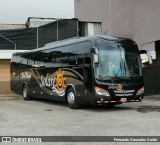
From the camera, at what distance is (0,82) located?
102 ft

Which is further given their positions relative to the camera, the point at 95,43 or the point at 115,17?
the point at 115,17

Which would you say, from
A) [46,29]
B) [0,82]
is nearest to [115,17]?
[46,29]

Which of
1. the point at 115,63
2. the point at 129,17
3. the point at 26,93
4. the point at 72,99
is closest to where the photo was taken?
the point at 115,63

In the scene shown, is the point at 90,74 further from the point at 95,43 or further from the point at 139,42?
the point at 139,42

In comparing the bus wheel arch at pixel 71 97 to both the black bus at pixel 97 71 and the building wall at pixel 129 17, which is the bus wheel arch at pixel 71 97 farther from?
the building wall at pixel 129 17

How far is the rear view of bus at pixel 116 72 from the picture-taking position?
54.2 ft

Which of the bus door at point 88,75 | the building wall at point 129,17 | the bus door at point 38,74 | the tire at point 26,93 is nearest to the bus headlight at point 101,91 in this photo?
the bus door at point 88,75

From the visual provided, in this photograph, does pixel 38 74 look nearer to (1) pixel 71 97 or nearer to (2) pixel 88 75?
(1) pixel 71 97

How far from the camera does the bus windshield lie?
16625mm

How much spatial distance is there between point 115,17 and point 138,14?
19.6ft

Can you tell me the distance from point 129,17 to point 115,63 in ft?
59.7

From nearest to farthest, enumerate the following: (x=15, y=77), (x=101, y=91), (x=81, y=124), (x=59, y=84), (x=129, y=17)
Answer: (x=81, y=124), (x=101, y=91), (x=59, y=84), (x=15, y=77), (x=129, y=17)

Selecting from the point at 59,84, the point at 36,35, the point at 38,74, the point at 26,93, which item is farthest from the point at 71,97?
the point at 36,35

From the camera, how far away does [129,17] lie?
3438 cm
